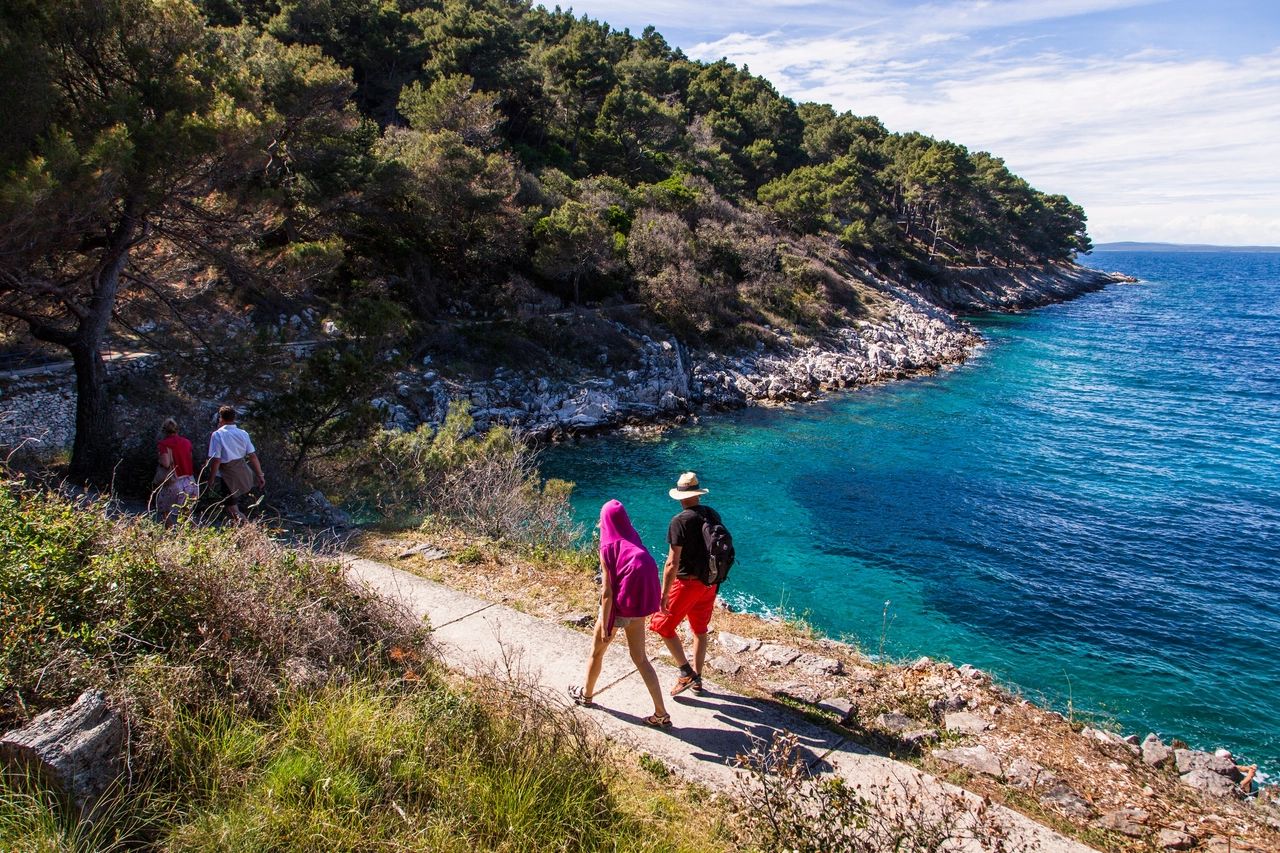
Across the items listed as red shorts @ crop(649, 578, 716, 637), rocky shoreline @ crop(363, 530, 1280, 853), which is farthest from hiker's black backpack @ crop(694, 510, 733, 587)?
rocky shoreline @ crop(363, 530, 1280, 853)

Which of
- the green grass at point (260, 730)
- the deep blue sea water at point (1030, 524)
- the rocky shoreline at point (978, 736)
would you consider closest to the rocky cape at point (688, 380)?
the deep blue sea water at point (1030, 524)

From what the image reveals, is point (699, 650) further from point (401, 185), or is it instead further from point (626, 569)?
point (401, 185)

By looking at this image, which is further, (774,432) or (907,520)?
(774,432)

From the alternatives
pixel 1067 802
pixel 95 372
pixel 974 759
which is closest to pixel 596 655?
pixel 974 759

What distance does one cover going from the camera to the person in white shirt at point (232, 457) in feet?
26.9

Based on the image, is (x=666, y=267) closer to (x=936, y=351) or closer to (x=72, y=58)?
(x=936, y=351)

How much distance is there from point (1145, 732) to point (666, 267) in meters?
26.1

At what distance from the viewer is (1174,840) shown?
4898mm

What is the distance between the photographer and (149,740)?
147 inches

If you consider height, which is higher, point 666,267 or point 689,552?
point 666,267

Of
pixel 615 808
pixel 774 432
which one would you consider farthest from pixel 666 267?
pixel 615 808

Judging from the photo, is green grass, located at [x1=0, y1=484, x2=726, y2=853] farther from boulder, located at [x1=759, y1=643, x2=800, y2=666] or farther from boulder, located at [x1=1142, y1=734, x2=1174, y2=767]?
boulder, located at [x1=1142, y1=734, x2=1174, y2=767]

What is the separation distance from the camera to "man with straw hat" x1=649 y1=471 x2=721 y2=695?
5535mm

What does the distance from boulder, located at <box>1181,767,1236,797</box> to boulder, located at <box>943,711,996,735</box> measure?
6.39 feet
